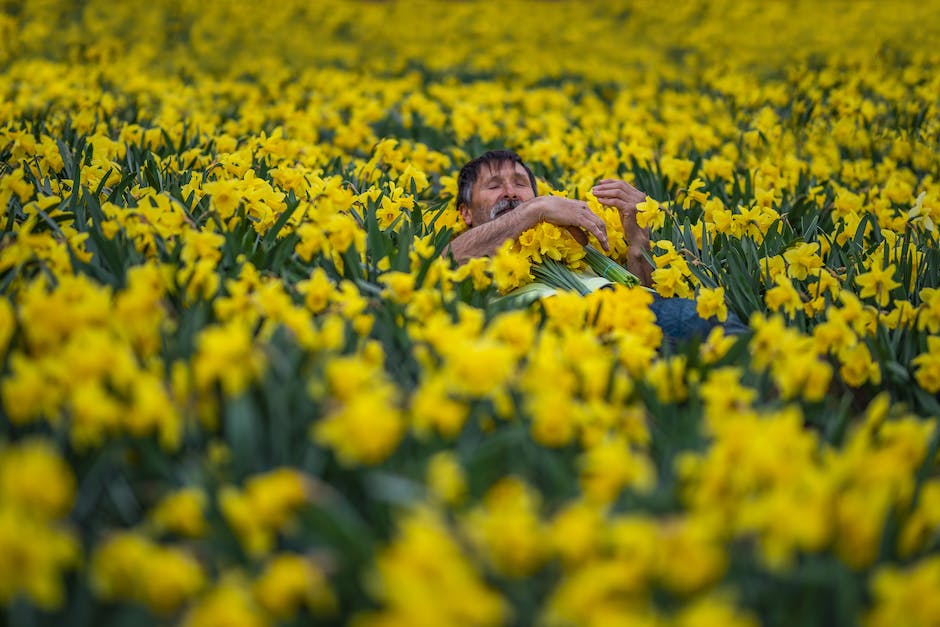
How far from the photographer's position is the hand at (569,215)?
3.02 m

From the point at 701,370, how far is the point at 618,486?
2.45 ft

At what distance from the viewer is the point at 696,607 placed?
1267 mm

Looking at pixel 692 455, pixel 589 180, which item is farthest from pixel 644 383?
pixel 589 180

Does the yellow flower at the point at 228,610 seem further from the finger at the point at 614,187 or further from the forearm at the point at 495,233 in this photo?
the finger at the point at 614,187

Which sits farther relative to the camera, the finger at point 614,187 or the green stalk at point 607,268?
the finger at point 614,187

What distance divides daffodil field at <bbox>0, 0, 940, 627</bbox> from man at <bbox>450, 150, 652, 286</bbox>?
0.22 feet

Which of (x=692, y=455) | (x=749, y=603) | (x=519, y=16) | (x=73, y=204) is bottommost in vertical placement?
(x=749, y=603)

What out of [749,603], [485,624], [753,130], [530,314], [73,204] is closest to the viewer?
[485,624]

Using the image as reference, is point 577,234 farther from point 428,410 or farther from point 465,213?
point 428,410

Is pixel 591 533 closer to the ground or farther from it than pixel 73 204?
closer to the ground

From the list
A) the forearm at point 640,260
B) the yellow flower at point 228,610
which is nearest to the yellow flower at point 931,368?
the forearm at point 640,260

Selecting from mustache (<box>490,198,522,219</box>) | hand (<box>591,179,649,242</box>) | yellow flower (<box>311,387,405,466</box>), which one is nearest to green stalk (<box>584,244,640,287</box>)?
hand (<box>591,179,649,242</box>)

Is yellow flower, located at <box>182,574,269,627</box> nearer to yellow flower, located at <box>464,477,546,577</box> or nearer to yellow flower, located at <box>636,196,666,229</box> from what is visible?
yellow flower, located at <box>464,477,546,577</box>

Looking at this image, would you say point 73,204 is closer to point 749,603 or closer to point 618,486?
point 618,486
